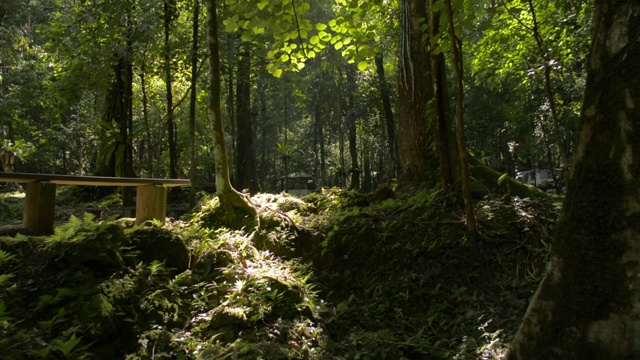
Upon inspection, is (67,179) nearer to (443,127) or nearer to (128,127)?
(443,127)

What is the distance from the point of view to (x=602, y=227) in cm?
246

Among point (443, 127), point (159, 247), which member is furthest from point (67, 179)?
point (443, 127)

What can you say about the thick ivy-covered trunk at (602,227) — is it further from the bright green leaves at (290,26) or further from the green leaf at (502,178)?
the green leaf at (502,178)

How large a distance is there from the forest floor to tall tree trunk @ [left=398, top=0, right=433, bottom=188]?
92 centimetres

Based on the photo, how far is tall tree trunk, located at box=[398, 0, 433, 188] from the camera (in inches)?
295

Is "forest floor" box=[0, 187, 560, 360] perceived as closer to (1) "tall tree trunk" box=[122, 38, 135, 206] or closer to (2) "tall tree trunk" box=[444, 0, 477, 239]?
(2) "tall tree trunk" box=[444, 0, 477, 239]

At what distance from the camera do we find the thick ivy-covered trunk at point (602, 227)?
2.35 meters

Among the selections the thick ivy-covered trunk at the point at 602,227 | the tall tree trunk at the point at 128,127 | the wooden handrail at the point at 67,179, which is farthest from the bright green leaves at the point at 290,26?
the tall tree trunk at the point at 128,127

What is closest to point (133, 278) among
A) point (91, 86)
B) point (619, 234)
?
point (619, 234)

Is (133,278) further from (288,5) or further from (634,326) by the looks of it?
(634,326)

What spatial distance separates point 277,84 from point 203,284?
1875 cm

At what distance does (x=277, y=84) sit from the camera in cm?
2258

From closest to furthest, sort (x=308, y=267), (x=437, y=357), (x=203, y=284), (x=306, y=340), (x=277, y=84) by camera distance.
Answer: (x=437, y=357) → (x=306, y=340) → (x=203, y=284) → (x=308, y=267) → (x=277, y=84)

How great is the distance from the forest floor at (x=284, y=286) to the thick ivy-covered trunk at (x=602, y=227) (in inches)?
56.5
